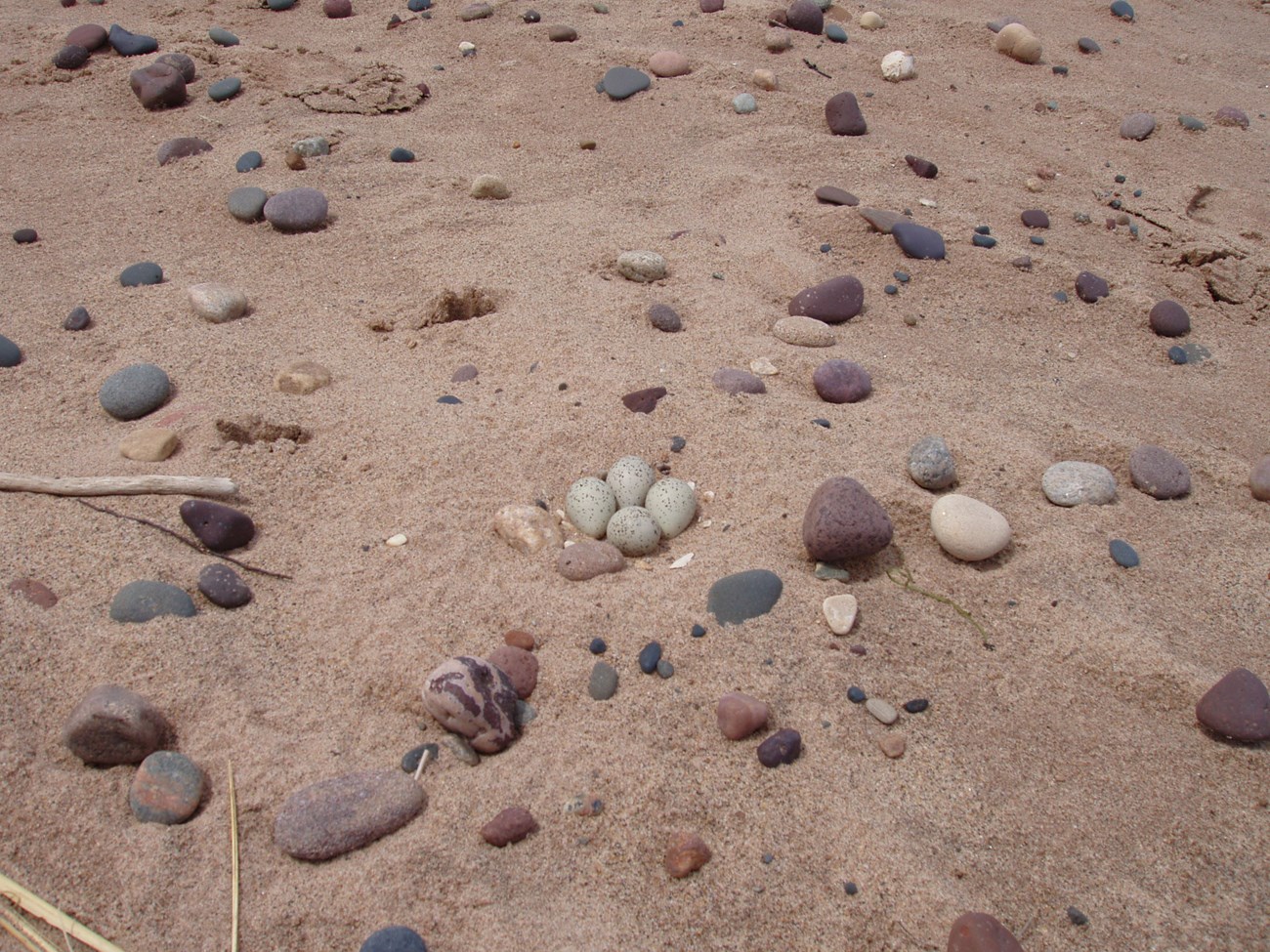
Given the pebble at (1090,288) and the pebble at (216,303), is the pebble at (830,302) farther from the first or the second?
the pebble at (216,303)

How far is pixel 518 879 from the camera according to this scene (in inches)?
65.4

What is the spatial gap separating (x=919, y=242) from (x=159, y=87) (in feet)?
12.0

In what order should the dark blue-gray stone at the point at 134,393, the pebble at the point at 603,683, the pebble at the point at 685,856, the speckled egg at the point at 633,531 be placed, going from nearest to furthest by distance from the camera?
the pebble at the point at 685,856, the pebble at the point at 603,683, the speckled egg at the point at 633,531, the dark blue-gray stone at the point at 134,393

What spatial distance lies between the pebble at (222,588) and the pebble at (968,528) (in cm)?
169

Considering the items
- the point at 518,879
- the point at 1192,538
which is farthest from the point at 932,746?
the point at 1192,538

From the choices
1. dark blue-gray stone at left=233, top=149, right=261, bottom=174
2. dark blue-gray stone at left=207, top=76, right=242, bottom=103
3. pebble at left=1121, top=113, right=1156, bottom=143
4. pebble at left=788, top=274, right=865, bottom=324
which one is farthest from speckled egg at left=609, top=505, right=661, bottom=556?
pebble at left=1121, top=113, right=1156, bottom=143

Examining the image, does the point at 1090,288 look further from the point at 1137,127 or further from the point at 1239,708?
the point at 1239,708

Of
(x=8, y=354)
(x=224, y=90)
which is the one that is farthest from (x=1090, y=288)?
(x=224, y=90)

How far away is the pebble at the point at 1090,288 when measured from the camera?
3.47m

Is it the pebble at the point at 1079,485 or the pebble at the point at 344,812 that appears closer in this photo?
the pebble at the point at 344,812

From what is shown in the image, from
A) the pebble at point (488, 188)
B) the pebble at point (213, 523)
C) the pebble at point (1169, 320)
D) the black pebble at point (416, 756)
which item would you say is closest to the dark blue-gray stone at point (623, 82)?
the pebble at point (488, 188)

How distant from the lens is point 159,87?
4492 mm

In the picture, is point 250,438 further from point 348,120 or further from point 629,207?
point 348,120

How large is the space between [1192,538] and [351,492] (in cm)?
224
